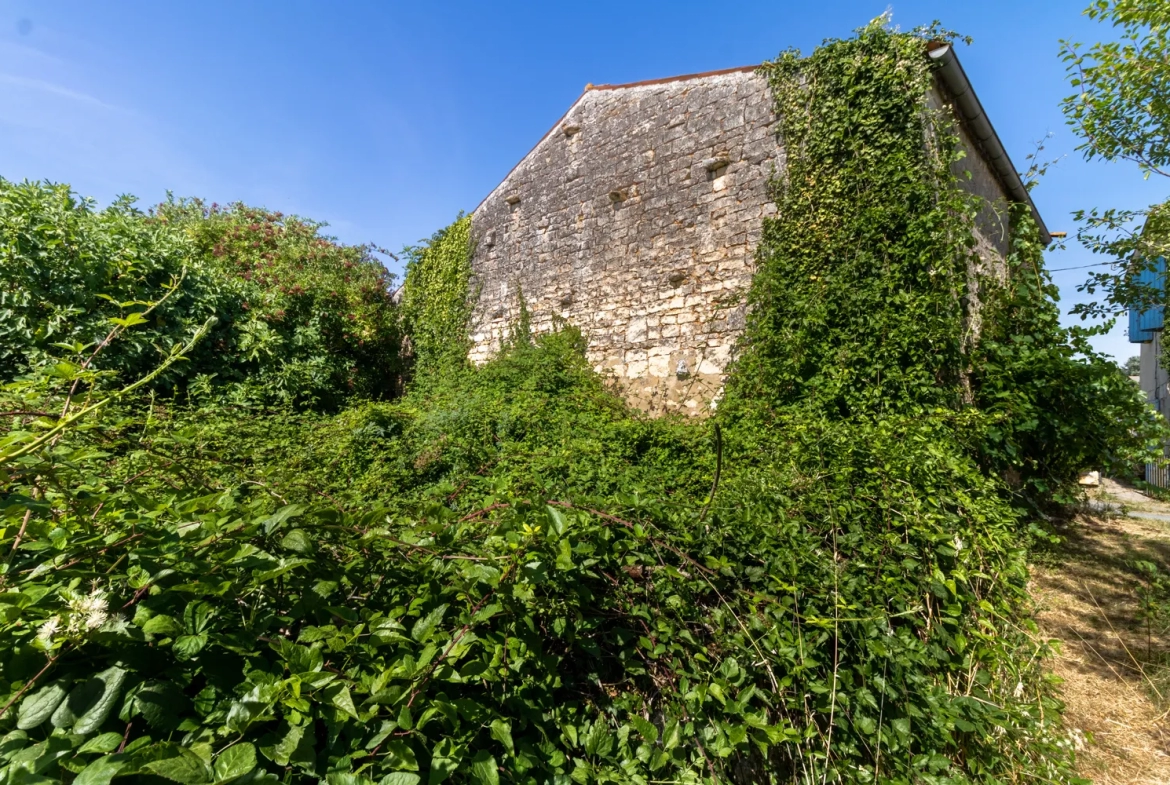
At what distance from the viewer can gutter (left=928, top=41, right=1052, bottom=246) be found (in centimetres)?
469

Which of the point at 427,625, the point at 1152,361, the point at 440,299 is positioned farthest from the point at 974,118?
the point at 1152,361

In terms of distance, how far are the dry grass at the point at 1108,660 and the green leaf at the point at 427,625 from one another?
3067mm

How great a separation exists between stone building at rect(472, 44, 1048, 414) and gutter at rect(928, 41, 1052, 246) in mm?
15

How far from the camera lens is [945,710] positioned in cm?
170

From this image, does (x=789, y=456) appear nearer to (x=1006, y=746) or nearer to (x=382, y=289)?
(x=1006, y=746)

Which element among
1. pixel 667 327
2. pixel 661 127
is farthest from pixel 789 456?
pixel 661 127

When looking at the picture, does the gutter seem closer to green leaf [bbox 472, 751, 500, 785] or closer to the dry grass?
the dry grass

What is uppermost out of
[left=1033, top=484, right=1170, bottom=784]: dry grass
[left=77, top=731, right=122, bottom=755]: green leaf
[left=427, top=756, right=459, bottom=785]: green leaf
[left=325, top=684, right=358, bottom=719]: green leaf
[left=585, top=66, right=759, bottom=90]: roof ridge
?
[left=585, top=66, right=759, bottom=90]: roof ridge

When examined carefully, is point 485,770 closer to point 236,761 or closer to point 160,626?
point 236,761

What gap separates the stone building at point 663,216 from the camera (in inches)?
233

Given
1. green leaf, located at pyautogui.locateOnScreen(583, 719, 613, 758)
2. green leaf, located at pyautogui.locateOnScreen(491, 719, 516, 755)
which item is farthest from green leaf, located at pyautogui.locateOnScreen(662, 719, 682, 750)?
green leaf, located at pyautogui.locateOnScreen(491, 719, 516, 755)

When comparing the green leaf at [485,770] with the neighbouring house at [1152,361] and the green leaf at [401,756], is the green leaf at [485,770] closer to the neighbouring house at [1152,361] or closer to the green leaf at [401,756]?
the green leaf at [401,756]

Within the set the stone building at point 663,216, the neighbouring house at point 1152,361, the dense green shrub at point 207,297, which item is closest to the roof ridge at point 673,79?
the stone building at point 663,216

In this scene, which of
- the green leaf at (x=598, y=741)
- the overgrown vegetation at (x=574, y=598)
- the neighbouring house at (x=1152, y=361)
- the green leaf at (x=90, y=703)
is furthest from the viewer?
the neighbouring house at (x=1152, y=361)
